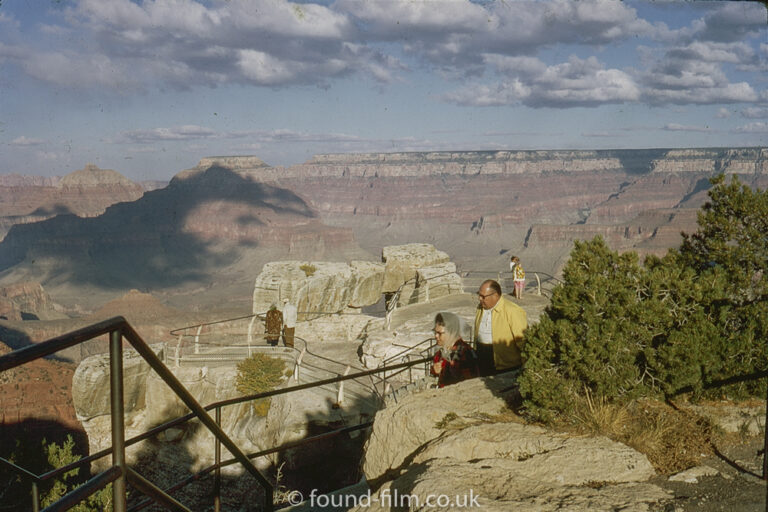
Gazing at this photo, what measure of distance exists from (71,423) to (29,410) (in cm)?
273

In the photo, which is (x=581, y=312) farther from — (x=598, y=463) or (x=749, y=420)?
(x=749, y=420)

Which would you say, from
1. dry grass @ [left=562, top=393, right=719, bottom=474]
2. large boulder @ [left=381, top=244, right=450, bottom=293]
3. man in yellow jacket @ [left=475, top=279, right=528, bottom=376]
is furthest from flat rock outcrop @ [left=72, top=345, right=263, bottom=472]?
dry grass @ [left=562, top=393, right=719, bottom=474]

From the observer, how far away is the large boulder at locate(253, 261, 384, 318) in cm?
2095

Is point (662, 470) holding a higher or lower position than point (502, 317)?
lower

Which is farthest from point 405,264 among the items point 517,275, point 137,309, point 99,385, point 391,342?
point 137,309

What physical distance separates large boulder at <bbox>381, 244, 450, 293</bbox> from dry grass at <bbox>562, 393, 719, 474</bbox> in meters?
19.2

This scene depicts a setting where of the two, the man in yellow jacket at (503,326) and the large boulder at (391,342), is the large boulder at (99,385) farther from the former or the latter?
the man in yellow jacket at (503,326)

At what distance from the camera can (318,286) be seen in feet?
70.7

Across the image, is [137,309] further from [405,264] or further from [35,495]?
[35,495]

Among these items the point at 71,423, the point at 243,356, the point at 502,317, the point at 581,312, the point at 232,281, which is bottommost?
the point at 232,281

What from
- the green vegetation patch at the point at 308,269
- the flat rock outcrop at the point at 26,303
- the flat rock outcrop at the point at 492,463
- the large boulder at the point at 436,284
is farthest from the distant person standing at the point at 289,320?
the flat rock outcrop at the point at 26,303

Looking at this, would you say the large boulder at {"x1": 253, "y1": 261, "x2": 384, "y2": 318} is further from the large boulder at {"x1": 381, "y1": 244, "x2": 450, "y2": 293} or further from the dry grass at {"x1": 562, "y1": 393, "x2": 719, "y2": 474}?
the dry grass at {"x1": 562, "y1": 393, "x2": 719, "y2": 474}

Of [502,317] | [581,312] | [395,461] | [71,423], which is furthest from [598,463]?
[71,423]

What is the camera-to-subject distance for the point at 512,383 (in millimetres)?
5012
